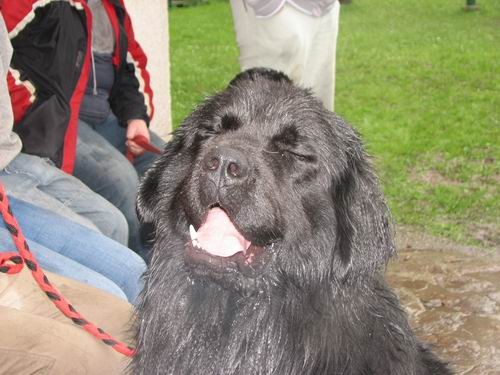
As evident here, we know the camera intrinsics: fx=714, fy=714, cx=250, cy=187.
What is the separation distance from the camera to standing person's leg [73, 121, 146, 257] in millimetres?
3875

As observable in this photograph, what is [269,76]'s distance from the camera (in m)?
2.88

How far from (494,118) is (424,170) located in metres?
2.24

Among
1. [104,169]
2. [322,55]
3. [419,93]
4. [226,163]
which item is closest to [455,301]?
[322,55]

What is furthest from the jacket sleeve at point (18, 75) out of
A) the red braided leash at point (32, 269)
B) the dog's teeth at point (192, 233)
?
the dog's teeth at point (192, 233)

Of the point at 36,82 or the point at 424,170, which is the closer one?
the point at 36,82

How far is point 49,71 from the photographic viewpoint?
3.55 metres

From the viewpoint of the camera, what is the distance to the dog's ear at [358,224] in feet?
8.39

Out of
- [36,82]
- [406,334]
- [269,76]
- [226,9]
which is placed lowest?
[226,9]

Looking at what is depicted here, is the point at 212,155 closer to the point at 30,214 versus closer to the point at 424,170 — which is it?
the point at 30,214

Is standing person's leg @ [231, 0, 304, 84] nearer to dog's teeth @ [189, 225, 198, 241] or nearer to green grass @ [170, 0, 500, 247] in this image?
green grass @ [170, 0, 500, 247]

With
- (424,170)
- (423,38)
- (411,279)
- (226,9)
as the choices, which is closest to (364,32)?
(423,38)

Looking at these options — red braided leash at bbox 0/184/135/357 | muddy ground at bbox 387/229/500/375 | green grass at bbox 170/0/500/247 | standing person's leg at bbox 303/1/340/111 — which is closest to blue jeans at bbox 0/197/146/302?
red braided leash at bbox 0/184/135/357

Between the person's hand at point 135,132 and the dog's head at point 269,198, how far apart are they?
4.88ft

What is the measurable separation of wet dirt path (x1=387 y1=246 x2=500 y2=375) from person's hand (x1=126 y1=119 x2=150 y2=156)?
6.60ft
